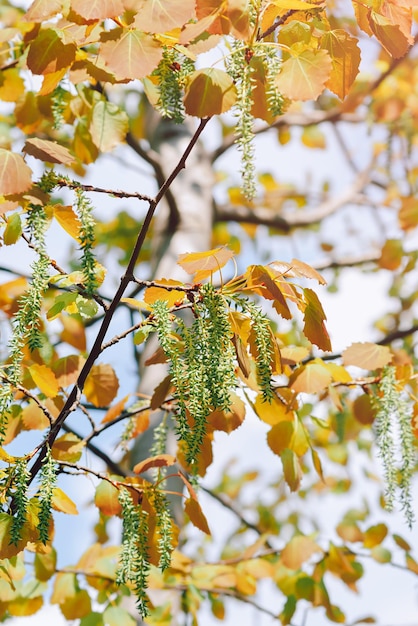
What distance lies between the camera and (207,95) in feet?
3.44

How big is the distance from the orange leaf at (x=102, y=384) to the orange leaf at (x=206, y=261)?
62cm

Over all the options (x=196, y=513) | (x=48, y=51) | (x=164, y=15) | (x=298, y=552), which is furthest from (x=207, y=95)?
(x=298, y=552)

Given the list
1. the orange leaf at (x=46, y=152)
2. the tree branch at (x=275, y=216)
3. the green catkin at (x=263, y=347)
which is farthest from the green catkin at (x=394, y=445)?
the tree branch at (x=275, y=216)

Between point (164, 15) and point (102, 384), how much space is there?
2.95 ft

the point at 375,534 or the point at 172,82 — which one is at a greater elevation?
the point at 172,82

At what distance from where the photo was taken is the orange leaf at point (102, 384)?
5.36 feet

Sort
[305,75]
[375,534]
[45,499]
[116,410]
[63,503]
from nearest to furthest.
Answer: [45,499] → [305,75] → [63,503] → [116,410] → [375,534]

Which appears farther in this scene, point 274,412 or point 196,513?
point 274,412

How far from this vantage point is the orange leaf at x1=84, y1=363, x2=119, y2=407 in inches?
64.4

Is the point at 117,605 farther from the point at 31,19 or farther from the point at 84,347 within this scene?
the point at 31,19

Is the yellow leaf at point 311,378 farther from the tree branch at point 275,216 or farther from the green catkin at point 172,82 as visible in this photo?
the tree branch at point 275,216

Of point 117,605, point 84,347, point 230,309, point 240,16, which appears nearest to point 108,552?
point 117,605

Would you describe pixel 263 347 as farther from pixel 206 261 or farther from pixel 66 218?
pixel 66 218

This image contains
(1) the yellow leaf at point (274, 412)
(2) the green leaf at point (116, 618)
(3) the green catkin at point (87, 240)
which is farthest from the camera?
(2) the green leaf at point (116, 618)
